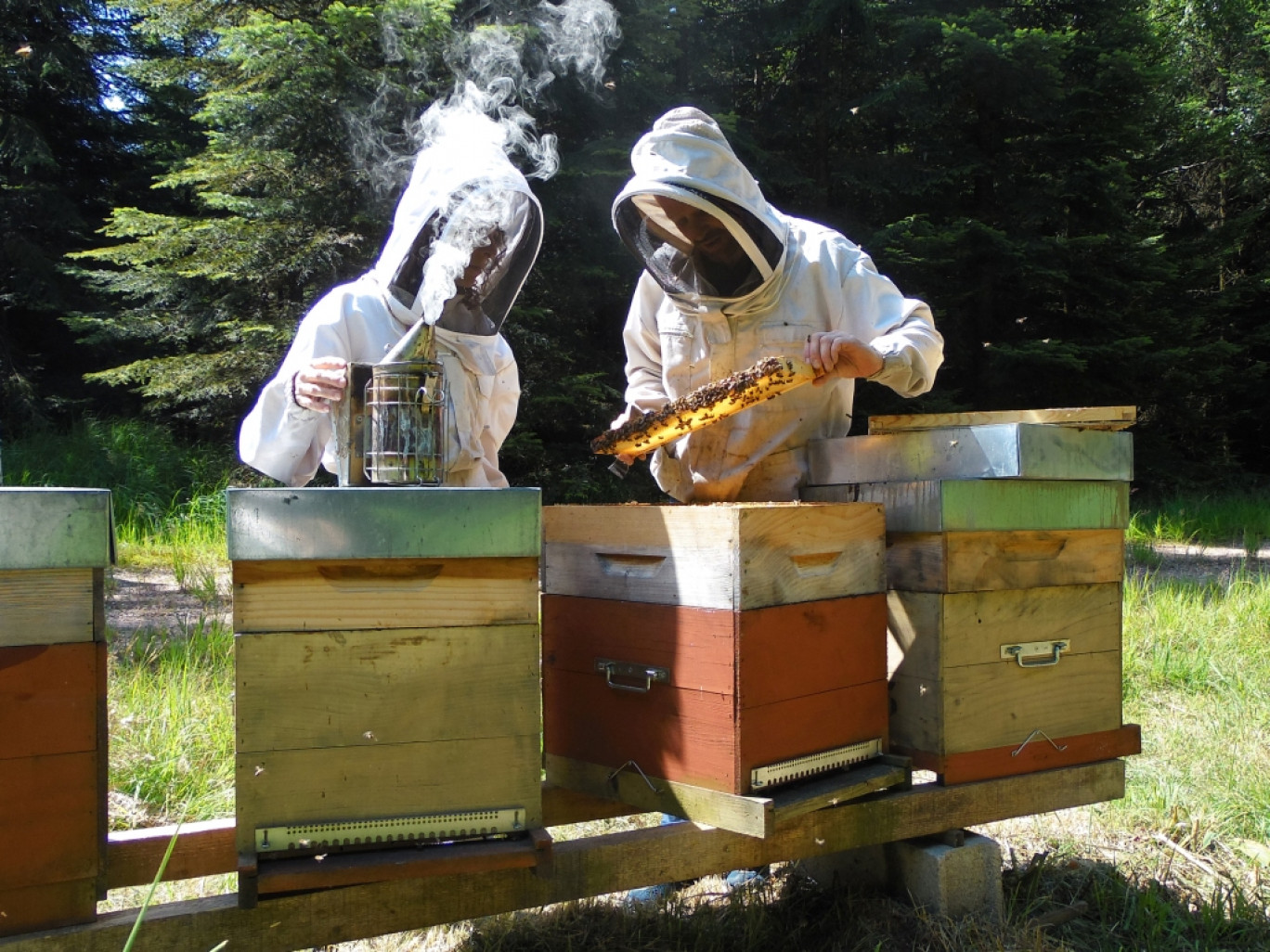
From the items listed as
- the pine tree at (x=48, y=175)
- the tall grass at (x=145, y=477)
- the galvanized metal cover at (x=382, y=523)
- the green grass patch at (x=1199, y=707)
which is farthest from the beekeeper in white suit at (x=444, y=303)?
the pine tree at (x=48, y=175)

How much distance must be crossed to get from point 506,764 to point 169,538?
220 inches

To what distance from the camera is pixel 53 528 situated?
140 cm

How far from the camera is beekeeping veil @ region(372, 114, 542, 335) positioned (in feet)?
7.57

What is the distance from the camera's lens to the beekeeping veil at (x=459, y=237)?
7.57 feet

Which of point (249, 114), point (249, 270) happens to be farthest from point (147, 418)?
point (249, 114)

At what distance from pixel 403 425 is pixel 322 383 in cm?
35

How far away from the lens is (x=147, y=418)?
387 inches

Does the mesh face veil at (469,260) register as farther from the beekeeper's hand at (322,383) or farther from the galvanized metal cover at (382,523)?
the galvanized metal cover at (382,523)

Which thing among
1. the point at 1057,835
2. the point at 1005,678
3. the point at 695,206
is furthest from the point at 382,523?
the point at 1057,835

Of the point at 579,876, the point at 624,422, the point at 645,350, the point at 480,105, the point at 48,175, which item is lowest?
the point at 579,876

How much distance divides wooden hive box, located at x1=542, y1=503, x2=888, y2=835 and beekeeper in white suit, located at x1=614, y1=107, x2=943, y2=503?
0.59 meters

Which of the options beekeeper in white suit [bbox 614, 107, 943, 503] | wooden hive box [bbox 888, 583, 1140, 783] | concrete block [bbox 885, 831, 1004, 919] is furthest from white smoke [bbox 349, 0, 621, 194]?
concrete block [bbox 885, 831, 1004, 919]

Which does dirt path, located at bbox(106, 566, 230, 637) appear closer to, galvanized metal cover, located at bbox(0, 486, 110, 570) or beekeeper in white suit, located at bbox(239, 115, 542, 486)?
beekeeper in white suit, located at bbox(239, 115, 542, 486)

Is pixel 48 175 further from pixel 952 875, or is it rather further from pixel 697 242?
pixel 952 875
